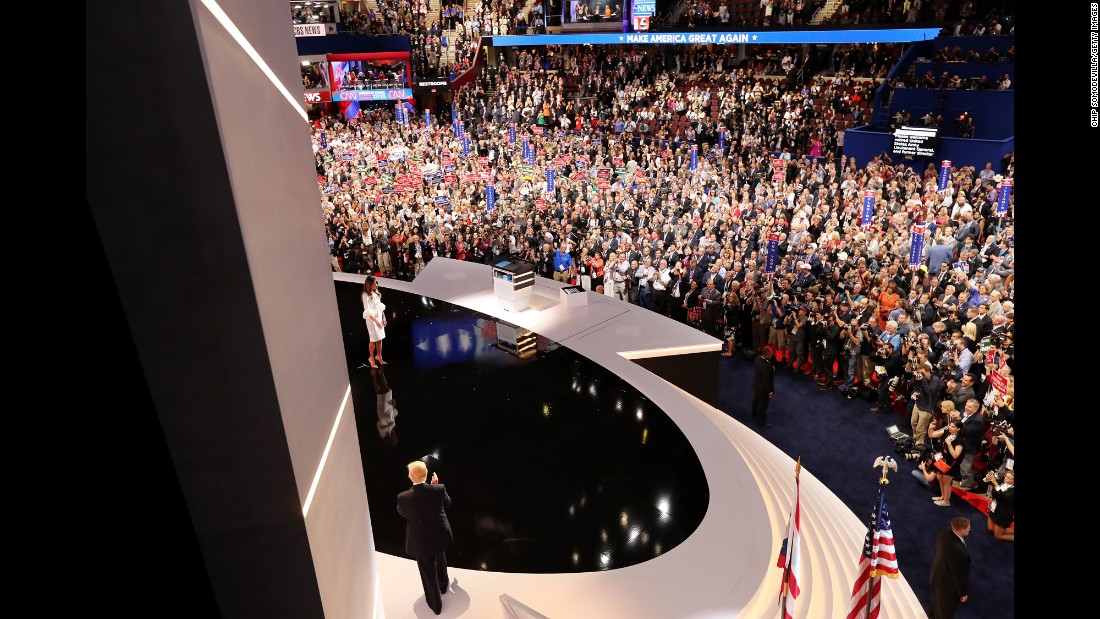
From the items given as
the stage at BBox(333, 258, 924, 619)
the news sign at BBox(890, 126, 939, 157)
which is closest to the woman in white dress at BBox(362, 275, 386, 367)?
the stage at BBox(333, 258, 924, 619)

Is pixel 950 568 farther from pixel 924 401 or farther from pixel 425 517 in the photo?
pixel 425 517

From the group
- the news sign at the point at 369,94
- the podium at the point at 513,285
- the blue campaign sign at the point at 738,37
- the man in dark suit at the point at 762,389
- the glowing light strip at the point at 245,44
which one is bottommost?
the man in dark suit at the point at 762,389

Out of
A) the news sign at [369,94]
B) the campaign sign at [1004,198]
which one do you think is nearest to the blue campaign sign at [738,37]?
the news sign at [369,94]

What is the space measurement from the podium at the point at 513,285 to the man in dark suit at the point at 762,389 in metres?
3.86

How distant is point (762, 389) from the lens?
9406mm

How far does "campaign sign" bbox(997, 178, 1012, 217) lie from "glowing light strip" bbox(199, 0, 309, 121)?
13.0 metres

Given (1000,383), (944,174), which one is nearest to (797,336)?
(1000,383)

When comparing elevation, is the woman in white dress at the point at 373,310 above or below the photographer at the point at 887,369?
above

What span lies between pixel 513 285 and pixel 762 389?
4.14 metres

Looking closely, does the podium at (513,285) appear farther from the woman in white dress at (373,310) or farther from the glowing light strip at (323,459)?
the glowing light strip at (323,459)

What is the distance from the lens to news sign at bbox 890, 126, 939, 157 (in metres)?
17.8

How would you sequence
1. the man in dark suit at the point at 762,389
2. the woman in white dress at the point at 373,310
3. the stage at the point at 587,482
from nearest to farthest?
the stage at the point at 587,482 < the woman in white dress at the point at 373,310 < the man in dark suit at the point at 762,389

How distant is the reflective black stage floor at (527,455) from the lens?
20.3ft

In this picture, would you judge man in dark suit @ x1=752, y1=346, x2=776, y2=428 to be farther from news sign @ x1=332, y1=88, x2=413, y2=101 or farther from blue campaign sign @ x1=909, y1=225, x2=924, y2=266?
news sign @ x1=332, y1=88, x2=413, y2=101
